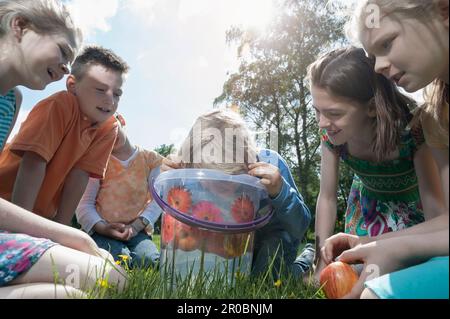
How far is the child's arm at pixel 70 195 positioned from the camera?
81.4 inches

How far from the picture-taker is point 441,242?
74cm

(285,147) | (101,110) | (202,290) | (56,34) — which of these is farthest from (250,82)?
(202,290)

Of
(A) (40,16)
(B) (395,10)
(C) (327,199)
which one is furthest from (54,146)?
(B) (395,10)

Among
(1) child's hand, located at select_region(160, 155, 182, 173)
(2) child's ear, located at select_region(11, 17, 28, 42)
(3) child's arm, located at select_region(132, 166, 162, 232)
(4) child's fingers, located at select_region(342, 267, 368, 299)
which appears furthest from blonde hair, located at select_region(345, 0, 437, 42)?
(3) child's arm, located at select_region(132, 166, 162, 232)

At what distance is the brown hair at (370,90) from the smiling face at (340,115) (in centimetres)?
2

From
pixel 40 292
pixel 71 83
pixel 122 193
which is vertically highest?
pixel 71 83

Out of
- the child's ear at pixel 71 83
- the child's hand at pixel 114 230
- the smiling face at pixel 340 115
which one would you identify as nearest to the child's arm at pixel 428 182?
the smiling face at pixel 340 115

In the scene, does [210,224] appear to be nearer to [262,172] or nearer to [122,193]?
[262,172]

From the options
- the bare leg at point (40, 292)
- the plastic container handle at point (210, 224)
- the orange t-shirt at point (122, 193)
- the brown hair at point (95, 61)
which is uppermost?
the brown hair at point (95, 61)

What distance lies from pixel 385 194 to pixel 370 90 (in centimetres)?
51

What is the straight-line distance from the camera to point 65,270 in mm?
1069

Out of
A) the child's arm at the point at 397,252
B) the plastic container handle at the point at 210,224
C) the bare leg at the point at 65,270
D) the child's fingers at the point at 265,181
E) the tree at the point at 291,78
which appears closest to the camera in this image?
the child's arm at the point at 397,252

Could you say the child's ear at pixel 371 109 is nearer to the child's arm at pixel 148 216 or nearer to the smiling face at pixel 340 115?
the smiling face at pixel 340 115
